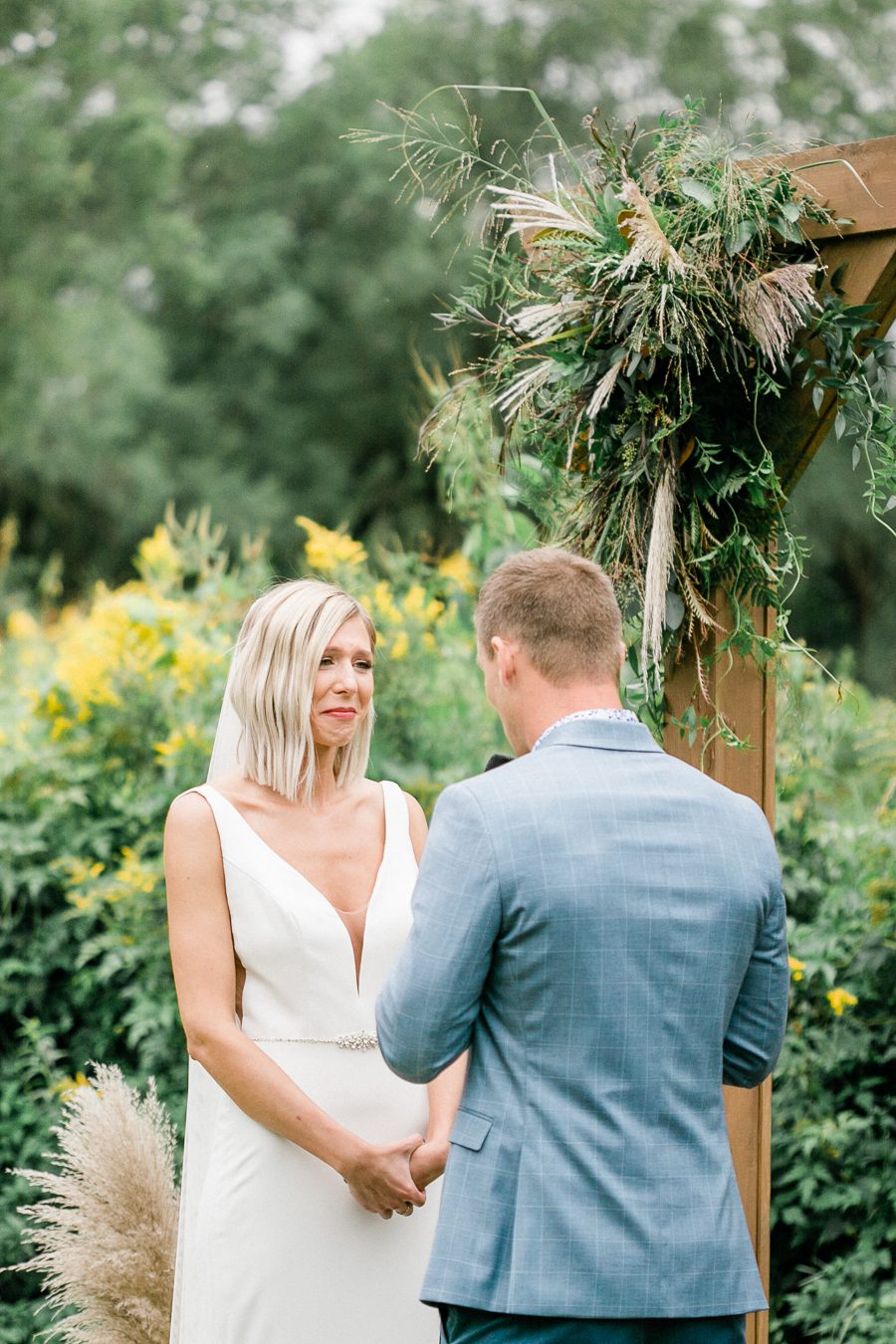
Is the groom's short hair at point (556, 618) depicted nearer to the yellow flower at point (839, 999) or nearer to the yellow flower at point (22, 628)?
the yellow flower at point (839, 999)

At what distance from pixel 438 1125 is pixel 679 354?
1395 millimetres

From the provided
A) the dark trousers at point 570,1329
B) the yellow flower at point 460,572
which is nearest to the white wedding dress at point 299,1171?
the dark trousers at point 570,1329

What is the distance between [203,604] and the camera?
16.4ft

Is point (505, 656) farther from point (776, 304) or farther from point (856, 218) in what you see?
point (856, 218)

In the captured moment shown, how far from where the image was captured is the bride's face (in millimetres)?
2490

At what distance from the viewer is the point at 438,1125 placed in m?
2.39

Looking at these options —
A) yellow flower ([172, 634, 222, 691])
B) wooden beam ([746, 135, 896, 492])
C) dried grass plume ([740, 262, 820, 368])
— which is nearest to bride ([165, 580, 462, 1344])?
dried grass plume ([740, 262, 820, 368])

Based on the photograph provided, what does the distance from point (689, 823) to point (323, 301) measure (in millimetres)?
14797

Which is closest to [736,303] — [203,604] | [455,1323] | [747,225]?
[747,225]

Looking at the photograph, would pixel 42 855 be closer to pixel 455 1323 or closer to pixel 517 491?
pixel 517 491

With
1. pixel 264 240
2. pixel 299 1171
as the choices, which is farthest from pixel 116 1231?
pixel 264 240

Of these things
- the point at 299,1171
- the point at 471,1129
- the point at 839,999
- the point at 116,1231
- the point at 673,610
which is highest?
the point at 673,610

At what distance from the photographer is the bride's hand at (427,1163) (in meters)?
2.32

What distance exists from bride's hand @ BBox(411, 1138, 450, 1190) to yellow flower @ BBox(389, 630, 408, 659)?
2195 mm
